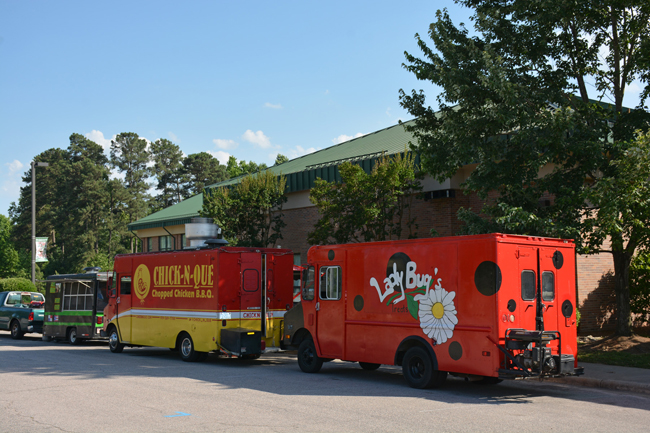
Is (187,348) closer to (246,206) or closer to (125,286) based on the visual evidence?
(125,286)

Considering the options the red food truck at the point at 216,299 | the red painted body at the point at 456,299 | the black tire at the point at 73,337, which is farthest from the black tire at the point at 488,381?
the black tire at the point at 73,337

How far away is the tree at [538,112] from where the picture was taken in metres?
14.2

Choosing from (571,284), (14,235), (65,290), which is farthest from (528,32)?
(14,235)

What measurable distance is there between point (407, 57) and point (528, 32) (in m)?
3.11

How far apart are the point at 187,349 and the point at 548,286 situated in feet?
32.4

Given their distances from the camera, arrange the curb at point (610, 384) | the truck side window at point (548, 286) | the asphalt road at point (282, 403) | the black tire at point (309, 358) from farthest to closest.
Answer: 1. the black tire at point (309, 358)
2. the curb at point (610, 384)
3. the truck side window at point (548, 286)
4. the asphalt road at point (282, 403)

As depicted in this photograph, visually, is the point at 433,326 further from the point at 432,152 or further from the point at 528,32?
the point at 528,32

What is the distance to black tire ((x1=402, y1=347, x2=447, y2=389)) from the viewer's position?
11.4 metres

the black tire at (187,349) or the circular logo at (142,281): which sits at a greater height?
the circular logo at (142,281)

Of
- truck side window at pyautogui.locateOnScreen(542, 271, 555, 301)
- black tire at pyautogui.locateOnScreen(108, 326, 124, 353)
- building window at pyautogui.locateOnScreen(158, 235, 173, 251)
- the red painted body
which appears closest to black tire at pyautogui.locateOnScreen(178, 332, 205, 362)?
black tire at pyautogui.locateOnScreen(108, 326, 124, 353)

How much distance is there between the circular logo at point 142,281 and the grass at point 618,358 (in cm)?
1216

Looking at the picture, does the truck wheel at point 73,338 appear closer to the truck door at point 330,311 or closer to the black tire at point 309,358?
the black tire at point 309,358

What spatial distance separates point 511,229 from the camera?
13891 mm

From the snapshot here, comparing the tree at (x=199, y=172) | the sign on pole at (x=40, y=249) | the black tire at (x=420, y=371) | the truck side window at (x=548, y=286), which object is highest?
the tree at (x=199, y=172)
